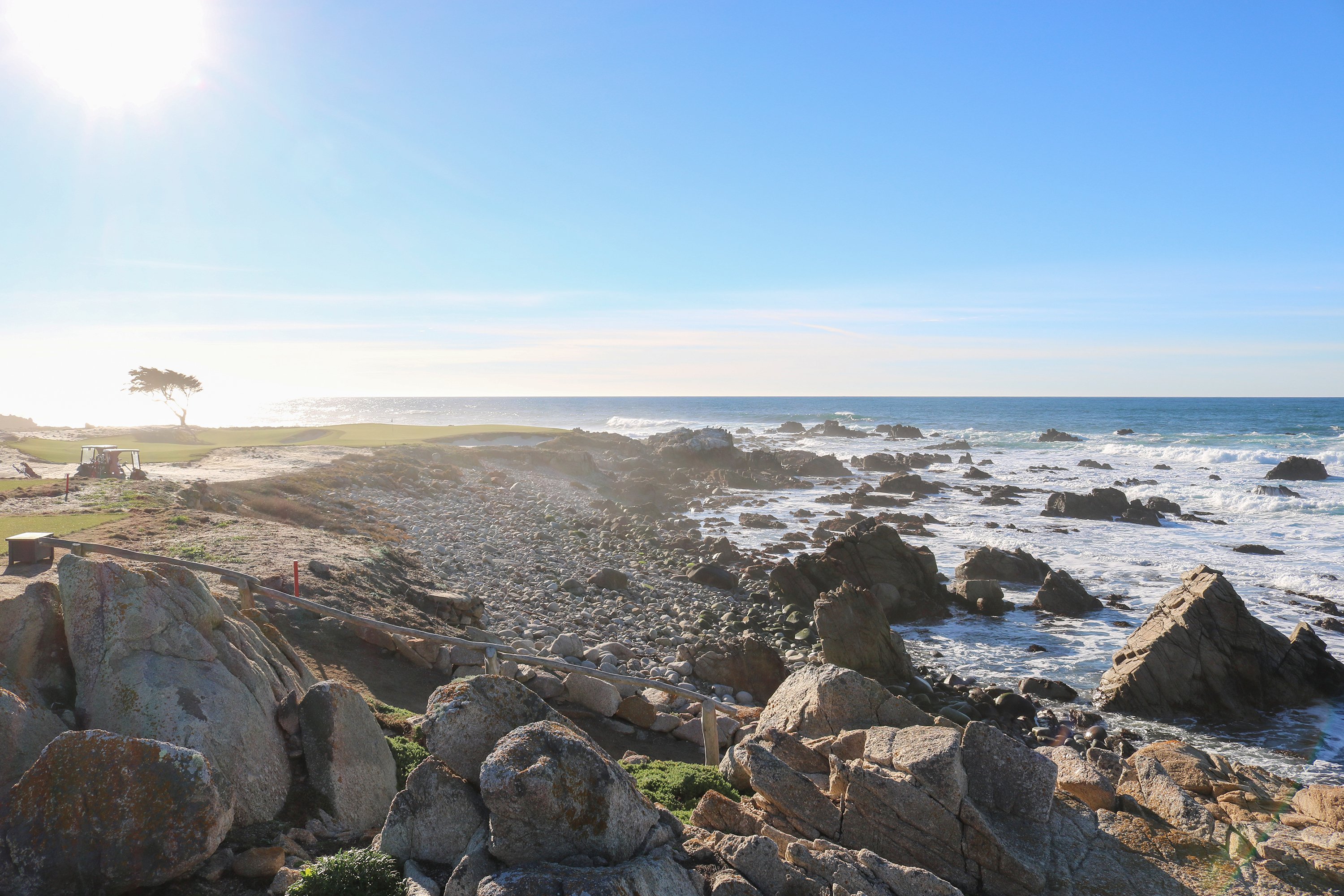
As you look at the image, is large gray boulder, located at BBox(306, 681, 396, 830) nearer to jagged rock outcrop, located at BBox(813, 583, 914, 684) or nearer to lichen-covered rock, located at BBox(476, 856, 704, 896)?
lichen-covered rock, located at BBox(476, 856, 704, 896)

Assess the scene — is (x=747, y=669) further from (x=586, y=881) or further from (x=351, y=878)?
(x=586, y=881)

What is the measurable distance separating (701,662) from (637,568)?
9672mm

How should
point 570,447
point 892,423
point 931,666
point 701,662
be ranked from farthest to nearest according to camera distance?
point 892,423, point 570,447, point 931,666, point 701,662

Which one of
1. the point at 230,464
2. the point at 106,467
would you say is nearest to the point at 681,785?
the point at 106,467

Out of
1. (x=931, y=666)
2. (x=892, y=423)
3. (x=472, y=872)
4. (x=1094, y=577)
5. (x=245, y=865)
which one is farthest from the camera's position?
(x=892, y=423)

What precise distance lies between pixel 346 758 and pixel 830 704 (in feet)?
Answer: 17.4

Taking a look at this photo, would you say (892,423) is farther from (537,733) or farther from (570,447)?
(537,733)

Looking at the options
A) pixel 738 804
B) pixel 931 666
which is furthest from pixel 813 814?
pixel 931 666

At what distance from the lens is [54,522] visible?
17.3 metres

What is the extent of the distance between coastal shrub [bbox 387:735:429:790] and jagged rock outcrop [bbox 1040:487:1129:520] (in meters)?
35.4

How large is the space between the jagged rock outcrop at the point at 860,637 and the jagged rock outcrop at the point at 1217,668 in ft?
13.9

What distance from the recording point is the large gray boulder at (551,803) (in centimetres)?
483

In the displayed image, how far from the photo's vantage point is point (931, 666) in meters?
17.8

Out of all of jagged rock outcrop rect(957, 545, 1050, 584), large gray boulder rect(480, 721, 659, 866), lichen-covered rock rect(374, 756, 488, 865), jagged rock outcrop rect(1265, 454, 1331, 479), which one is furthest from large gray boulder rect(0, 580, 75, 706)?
jagged rock outcrop rect(1265, 454, 1331, 479)
